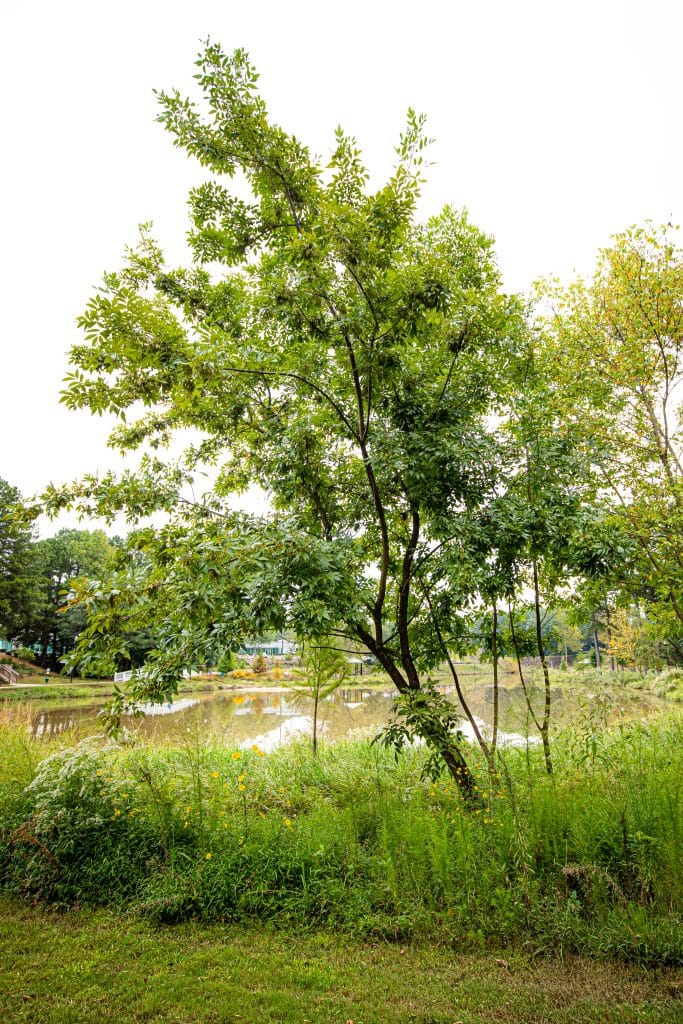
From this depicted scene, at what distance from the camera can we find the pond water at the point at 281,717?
808 cm

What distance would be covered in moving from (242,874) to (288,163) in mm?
5469

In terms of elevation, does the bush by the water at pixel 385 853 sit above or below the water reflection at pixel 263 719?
above

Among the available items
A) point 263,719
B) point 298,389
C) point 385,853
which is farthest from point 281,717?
point 298,389

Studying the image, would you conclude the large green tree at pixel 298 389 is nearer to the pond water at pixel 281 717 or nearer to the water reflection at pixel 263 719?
the pond water at pixel 281 717

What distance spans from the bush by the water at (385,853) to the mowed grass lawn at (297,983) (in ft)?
0.74

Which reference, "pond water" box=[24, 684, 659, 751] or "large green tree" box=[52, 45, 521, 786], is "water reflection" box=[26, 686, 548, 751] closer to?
"pond water" box=[24, 684, 659, 751]

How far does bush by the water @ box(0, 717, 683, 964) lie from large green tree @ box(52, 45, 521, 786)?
30.7 inches

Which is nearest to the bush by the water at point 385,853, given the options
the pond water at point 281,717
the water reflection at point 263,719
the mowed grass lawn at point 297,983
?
the mowed grass lawn at point 297,983

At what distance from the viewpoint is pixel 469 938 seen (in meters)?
3.18

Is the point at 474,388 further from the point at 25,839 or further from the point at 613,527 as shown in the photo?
the point at 25,839

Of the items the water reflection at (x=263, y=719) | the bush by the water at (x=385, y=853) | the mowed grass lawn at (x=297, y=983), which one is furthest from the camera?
the water reflection at (x=263, y=719)

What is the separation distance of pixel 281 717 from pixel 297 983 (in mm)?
12123

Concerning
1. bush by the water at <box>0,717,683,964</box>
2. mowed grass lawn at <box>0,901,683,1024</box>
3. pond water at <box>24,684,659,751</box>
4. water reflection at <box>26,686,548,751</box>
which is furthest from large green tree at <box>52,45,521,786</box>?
water reflection at <box>26,686,548,751</box>

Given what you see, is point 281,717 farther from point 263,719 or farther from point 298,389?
point 298,389
